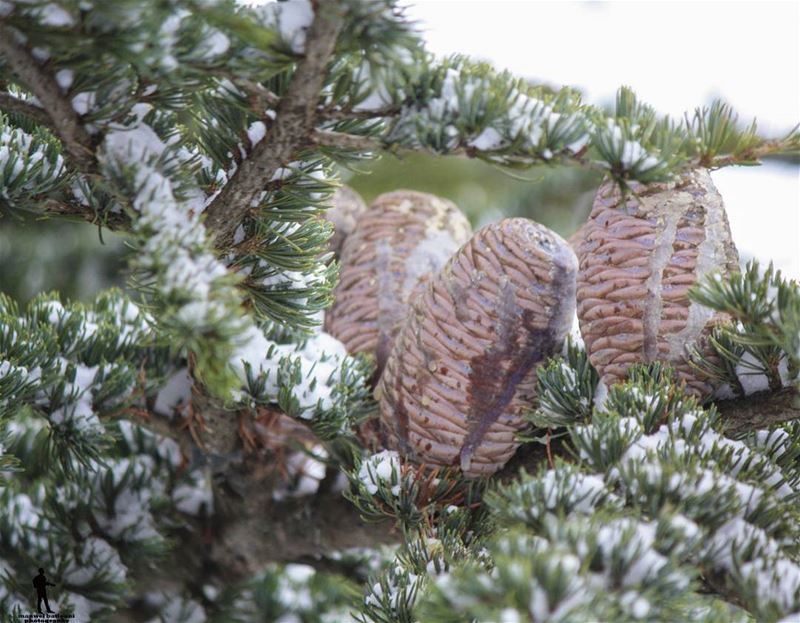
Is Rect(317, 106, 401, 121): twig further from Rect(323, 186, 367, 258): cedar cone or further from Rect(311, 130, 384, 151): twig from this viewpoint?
Rect(323, 186, 367, 258): cedar cone

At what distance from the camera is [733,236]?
0.65 m

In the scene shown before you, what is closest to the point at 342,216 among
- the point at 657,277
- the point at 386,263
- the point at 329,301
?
the point at 386,263

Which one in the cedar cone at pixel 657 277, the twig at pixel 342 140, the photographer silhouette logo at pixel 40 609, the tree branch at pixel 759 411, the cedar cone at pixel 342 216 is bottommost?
the photographer silhouette logo at pixel 40 609

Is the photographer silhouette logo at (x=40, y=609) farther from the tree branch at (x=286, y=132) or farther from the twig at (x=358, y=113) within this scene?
the twig at (x=358, y=113)

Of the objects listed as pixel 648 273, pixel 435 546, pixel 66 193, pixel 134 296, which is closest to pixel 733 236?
pixel 648 273

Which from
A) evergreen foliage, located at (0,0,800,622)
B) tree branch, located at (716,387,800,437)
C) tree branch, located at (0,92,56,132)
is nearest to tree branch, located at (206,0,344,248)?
evergreen foliage, located at (0,0,800,622)

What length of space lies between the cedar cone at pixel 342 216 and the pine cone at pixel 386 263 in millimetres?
34

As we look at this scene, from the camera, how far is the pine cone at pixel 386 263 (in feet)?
2.64

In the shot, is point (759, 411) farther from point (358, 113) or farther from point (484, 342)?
point (358, 113)

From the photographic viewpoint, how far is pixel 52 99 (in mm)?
472

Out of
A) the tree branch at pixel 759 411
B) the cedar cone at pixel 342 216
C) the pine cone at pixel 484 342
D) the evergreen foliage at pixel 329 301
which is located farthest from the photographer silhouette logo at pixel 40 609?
the tree branch at pixel 759 411

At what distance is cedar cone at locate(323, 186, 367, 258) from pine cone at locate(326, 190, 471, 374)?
0.03 meters

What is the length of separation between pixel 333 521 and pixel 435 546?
0.64 feet

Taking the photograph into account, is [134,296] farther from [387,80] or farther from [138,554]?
[387,80]
